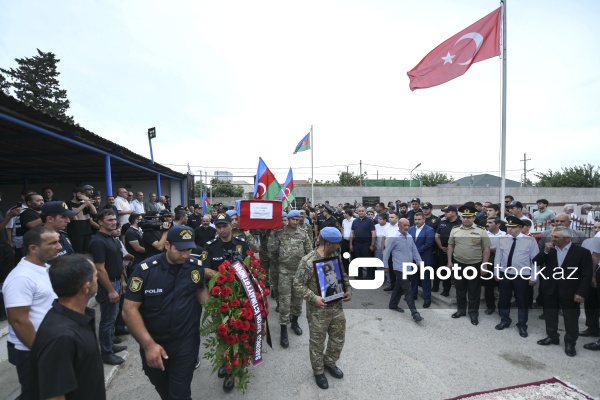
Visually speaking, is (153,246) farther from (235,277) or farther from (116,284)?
(235,277)

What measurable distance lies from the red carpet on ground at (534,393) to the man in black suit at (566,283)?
1093 mm

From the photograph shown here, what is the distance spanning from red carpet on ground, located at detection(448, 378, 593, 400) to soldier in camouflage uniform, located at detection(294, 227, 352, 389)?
135 centimetres

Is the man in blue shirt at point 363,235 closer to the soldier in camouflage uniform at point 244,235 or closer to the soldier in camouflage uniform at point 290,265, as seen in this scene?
the soldier in camouflage uniform at point 290,265

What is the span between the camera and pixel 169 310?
2555 millimetres

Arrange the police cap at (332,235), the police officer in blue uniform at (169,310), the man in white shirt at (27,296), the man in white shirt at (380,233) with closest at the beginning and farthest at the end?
the man in white shirt at (27,296)
the police officer in blue uniform at (169,310)
the police cap at (332,235)
the man in white shirt at (380,233)

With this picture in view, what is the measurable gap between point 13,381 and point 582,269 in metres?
7.27

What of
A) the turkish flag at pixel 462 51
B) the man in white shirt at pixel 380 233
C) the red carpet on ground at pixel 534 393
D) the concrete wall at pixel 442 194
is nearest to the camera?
the red carpet on ground at pixel 534 393

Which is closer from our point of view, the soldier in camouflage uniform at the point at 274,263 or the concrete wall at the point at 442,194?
the soldier in camouflage uniform at the point at 274,263

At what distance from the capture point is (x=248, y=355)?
3.12 meters

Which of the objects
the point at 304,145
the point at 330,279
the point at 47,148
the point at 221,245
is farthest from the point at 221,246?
the point at 304,145

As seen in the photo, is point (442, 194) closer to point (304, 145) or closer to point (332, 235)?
point (304, 145)

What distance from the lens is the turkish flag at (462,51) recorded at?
717 centimetres

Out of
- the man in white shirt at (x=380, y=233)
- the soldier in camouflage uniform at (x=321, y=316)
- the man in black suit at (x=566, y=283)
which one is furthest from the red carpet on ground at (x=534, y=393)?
the man in white shirt at (x=380, y=233)

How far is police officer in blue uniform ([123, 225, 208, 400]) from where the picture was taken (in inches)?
99.0
